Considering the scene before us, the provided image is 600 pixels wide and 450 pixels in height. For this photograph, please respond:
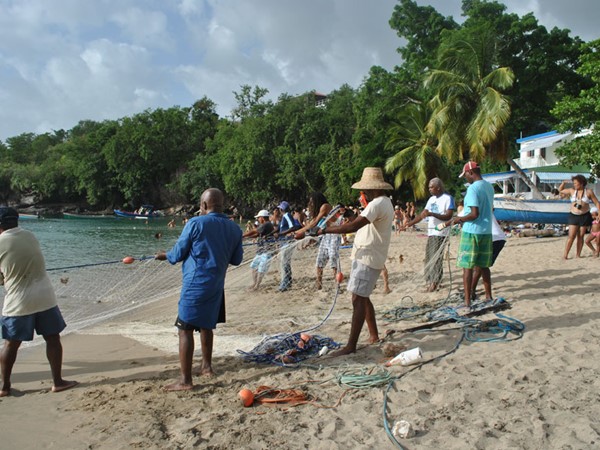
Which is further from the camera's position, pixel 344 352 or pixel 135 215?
pixel 135 215

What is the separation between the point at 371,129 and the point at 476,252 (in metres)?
31.8

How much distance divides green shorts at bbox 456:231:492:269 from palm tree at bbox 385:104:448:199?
22233mm

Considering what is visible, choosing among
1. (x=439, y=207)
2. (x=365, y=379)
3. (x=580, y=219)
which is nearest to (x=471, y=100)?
(x=580, y=219)

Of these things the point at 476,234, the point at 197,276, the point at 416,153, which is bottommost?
the point at 197,276

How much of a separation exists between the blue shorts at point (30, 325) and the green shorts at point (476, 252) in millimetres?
4484

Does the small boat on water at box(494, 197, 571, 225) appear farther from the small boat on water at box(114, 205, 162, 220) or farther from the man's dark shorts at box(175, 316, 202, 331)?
the small boat on water at box(114, 205, 162, 220)

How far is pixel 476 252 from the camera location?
6062mm

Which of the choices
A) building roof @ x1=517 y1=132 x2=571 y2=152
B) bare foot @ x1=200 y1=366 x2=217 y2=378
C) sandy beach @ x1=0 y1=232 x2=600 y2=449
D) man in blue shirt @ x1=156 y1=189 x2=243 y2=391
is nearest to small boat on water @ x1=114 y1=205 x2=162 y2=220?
building roof @ x1=517 y1=132 x2=571 y2=152

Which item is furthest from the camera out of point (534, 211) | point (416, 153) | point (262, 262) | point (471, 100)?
point (416, 153)

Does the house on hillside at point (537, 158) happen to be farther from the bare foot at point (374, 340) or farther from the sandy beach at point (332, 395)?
the bare foot at point (374, 340)

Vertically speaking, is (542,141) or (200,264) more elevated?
(542,141)

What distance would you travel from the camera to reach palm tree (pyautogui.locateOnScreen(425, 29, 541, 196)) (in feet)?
67.1

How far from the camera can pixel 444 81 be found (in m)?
22.9

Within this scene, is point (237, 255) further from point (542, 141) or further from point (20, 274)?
point (542, 141)
